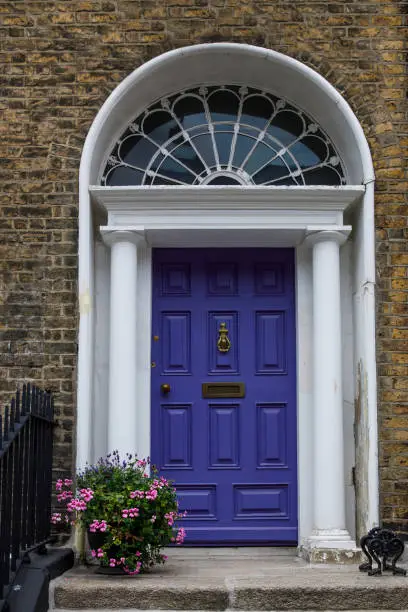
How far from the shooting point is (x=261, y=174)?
7.07 metres

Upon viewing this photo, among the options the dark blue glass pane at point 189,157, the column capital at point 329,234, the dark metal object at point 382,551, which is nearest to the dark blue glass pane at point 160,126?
the dark blue glass pane at point 189,157

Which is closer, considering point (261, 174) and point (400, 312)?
point (400, 312)

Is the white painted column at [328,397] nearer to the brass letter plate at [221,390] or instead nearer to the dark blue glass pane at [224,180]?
the brass letter plate at [221,390]

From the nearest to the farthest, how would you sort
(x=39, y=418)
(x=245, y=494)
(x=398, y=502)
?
(x=39, y=418)
(x=398, y=502)
(x=245, y=494)

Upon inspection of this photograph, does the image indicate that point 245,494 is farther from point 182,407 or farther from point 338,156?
point 338,156

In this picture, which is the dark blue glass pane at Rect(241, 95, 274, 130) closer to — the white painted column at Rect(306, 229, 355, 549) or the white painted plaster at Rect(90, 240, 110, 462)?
the white painted column at Rect(306, 229, 355, 549)

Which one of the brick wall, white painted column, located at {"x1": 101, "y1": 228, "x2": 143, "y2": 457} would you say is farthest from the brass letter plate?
the brick wall

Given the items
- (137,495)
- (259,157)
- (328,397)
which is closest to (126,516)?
(137,495)

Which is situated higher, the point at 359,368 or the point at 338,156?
the point at 338,156

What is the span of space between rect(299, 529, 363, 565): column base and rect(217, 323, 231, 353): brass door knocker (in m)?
1.50

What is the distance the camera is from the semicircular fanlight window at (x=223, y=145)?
7.05 m

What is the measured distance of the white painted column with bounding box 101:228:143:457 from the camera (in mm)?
6480

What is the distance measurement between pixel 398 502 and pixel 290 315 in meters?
1.60

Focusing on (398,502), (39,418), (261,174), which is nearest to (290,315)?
(261,174)
